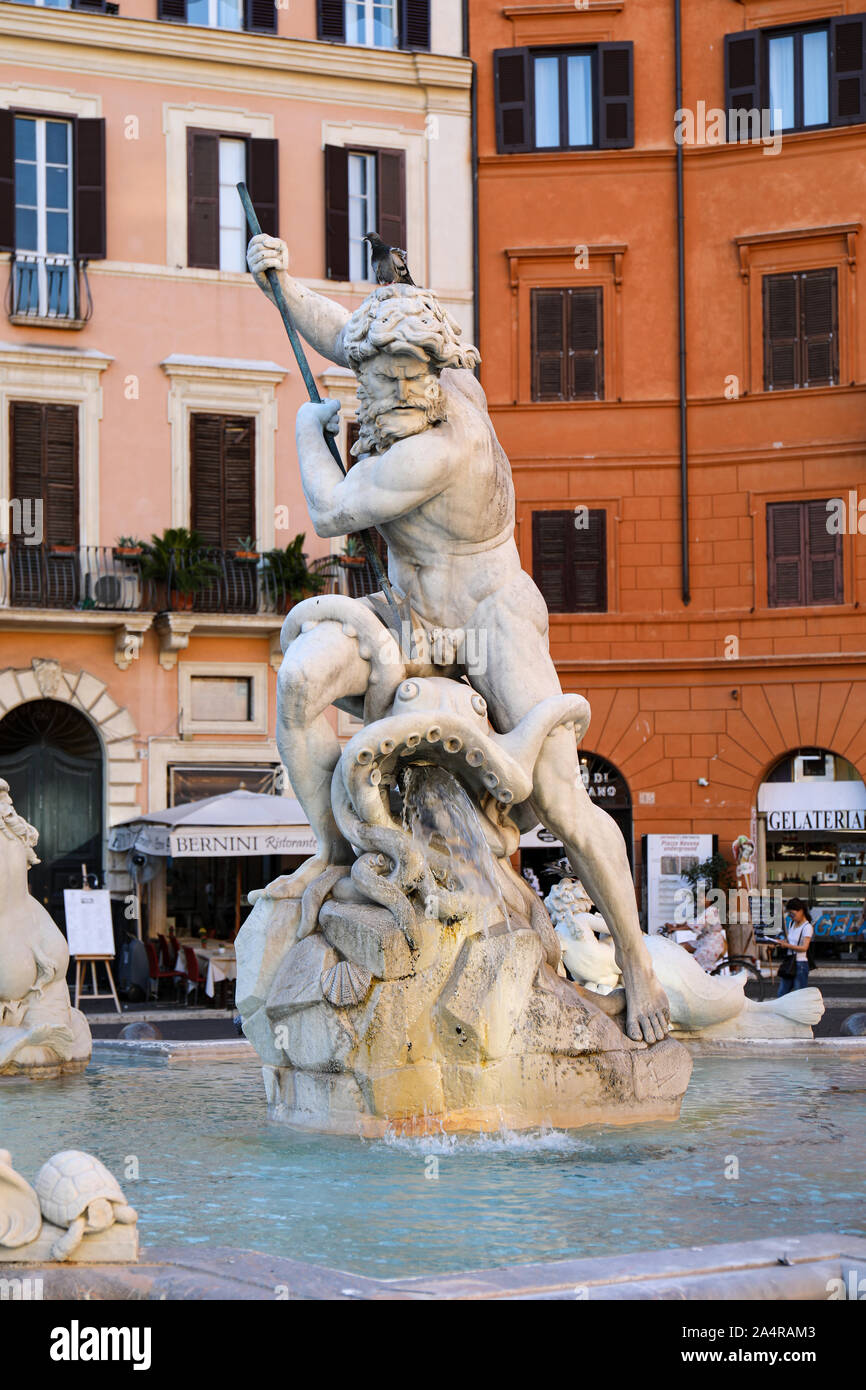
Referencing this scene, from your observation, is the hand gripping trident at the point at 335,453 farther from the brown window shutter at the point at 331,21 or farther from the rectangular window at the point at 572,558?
the brown window shutter at the point at 331,21

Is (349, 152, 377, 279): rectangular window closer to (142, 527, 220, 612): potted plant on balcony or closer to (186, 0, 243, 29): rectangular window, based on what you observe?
(186, 0, 243, 29): rectangular window

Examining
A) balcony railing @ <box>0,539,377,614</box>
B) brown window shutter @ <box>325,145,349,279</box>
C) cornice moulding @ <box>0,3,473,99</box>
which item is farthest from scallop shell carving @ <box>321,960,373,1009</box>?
cornice moulding @ <box>0,3,473,99</box>

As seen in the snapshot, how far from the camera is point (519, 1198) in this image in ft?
15.3

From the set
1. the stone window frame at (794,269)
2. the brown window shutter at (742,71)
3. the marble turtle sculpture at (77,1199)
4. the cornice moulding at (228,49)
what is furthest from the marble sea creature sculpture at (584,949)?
the brown window shutter at (742,71)

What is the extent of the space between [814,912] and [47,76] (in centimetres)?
1486

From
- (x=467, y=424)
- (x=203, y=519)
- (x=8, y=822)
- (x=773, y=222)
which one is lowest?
(x=8, y=822)

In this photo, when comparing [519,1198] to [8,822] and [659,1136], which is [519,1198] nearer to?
[659,1136]

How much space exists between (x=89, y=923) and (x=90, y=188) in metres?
13.0

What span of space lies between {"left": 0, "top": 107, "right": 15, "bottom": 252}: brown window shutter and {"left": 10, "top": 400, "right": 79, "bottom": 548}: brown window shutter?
86.3 inches

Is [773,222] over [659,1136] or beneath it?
over

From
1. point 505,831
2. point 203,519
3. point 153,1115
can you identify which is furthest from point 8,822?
point 203,519

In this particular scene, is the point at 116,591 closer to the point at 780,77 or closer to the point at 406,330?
the point at 780,77

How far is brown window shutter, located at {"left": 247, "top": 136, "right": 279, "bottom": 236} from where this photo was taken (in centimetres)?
2647

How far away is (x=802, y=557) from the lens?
1039 inches
